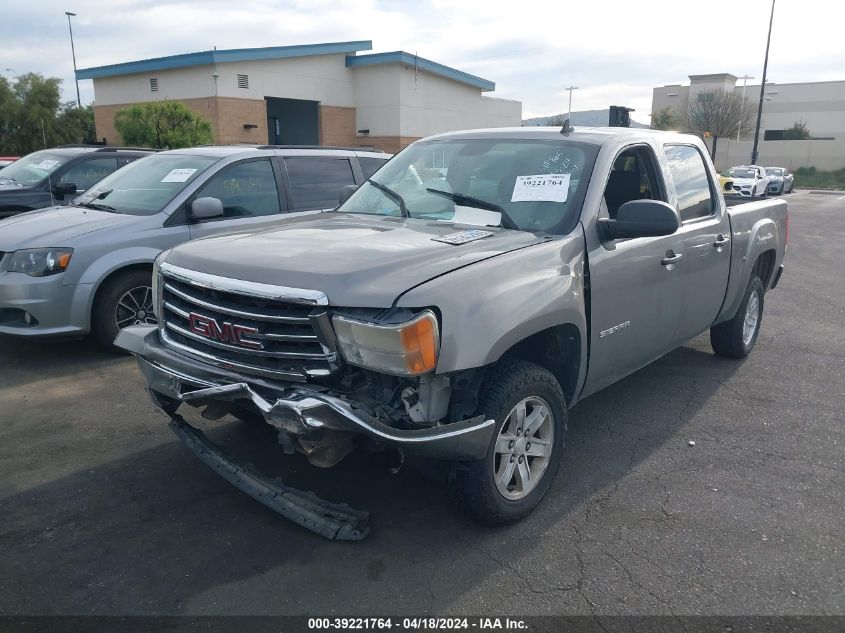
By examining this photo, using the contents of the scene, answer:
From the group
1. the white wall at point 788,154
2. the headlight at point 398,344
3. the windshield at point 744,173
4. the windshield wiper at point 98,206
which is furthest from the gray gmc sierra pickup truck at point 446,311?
the white wall at point 788,154

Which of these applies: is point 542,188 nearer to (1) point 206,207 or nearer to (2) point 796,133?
(1) point 206,207

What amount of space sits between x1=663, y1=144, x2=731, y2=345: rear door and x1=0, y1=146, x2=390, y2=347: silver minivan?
305 cm

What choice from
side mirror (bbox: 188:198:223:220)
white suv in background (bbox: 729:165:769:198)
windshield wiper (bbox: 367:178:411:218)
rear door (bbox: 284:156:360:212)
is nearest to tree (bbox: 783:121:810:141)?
white suv in background (bbox: 729:165:769:198)

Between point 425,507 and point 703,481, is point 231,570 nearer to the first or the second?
point 425,507

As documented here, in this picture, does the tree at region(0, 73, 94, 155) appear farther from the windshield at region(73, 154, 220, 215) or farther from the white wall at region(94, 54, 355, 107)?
the windshield at region(73, 154, 220, 215)

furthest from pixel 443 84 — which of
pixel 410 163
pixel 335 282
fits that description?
pixel 335 282

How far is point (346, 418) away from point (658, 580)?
1587 mm

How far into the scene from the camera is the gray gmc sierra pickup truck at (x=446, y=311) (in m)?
2.95

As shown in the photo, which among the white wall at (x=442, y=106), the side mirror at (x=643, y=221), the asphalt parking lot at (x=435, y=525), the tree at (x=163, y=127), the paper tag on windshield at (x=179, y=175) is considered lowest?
the asphalt parking lot at (x=435, y=525)

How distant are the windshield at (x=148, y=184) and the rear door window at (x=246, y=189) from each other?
179mm

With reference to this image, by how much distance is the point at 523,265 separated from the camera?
3.39 m

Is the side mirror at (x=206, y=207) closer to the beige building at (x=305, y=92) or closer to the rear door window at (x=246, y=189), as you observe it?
the rear door window at (x=246, y=189)

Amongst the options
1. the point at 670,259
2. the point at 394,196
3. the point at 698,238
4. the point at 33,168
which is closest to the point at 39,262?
the point at 394,196

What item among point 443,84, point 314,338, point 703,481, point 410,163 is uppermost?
point 443,84
